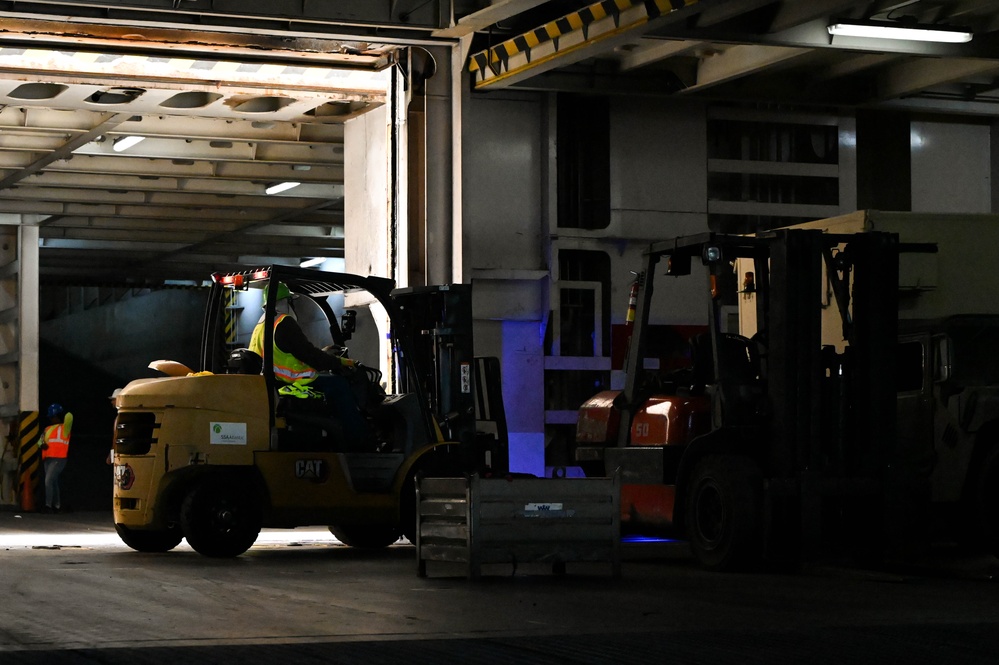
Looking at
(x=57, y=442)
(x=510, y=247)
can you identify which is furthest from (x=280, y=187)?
(x=510, y=247)

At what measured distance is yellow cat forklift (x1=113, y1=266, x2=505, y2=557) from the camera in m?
11.6

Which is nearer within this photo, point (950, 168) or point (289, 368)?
point (289, 368)

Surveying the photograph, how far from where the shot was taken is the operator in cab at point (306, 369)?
11883mm

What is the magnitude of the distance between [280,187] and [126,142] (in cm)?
335

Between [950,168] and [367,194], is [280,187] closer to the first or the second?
[367,194]

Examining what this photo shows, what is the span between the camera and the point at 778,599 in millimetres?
8570

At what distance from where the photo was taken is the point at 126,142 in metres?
19.8

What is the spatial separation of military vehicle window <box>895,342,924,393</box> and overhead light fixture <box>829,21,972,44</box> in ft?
10.2

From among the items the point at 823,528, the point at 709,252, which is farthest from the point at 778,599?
the point at 709,252

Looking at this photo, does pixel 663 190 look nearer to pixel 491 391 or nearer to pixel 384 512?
pixel 491 391

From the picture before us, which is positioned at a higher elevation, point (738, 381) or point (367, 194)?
point (367, 194)

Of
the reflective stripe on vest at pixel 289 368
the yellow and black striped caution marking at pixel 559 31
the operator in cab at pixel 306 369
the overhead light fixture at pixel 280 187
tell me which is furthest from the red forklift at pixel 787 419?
the overhead light fixture at pixel 280 187

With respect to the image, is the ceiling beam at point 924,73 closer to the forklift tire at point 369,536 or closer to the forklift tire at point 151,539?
the forklift tire at point 369,536

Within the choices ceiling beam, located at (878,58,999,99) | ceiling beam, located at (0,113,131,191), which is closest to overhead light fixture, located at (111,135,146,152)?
ceiling beam, located at (0,113,131,191)
